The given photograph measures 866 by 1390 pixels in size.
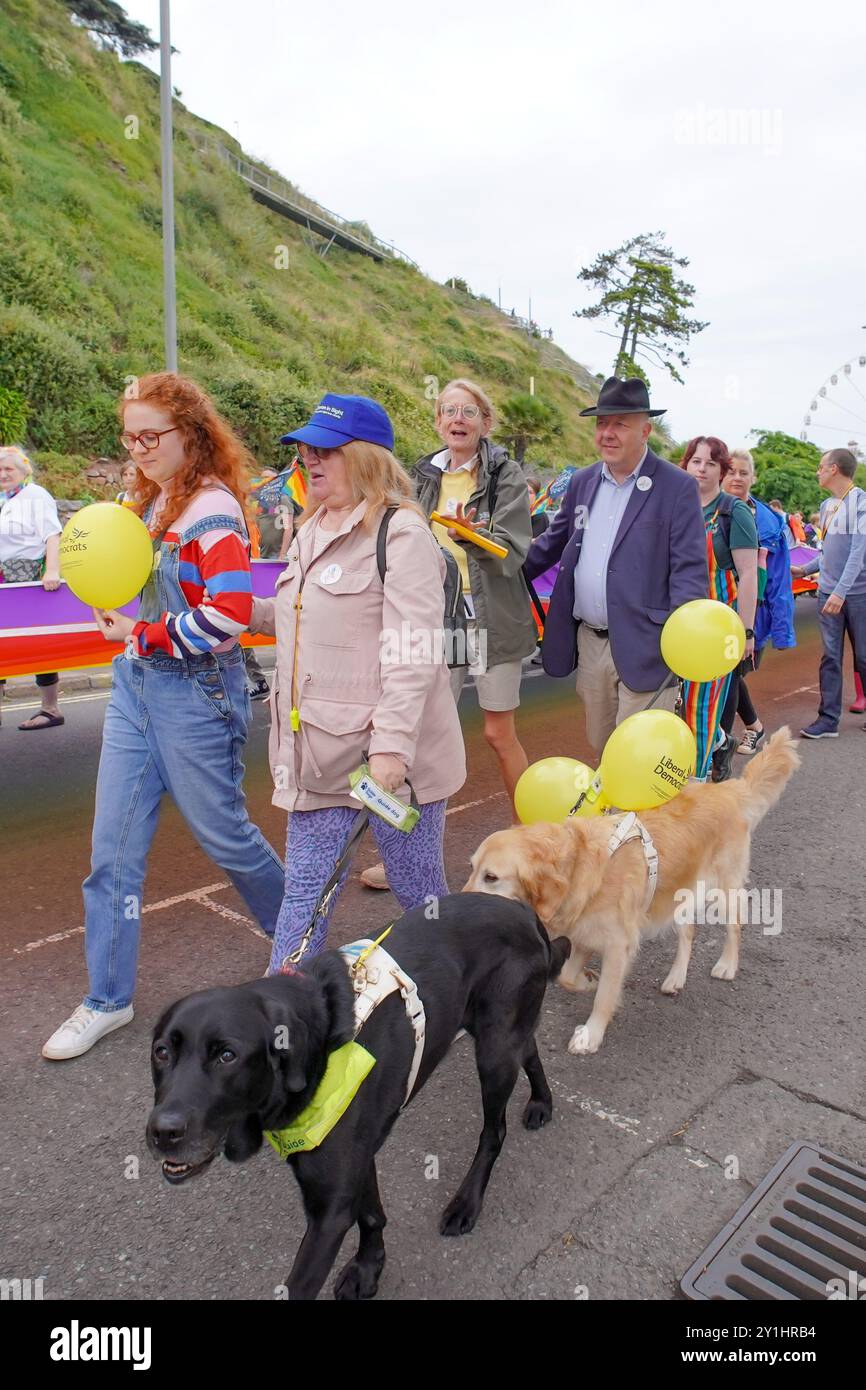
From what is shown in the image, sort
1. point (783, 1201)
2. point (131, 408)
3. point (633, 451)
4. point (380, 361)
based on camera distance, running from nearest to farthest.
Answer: point (783, 1201) → point (131, 408) → point (633, 451) → point (380, 361)

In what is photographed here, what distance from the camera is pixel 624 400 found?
4.11 m

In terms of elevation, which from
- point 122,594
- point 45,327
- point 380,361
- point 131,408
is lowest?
point 122,594

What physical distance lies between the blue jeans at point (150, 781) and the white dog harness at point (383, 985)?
3.72ft

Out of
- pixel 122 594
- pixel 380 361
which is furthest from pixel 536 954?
pixel 380 361

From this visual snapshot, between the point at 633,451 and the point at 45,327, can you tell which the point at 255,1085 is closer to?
the point at 633,451

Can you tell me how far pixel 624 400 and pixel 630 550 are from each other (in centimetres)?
64

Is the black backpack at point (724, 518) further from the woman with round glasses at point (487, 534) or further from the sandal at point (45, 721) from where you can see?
the sandal at point (45, 721)

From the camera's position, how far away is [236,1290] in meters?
2.33

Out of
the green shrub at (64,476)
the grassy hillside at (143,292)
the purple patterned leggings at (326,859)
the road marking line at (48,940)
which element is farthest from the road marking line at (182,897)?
the grassy hillside at (143,292)

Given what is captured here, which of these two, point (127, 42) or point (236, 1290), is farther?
point (127, 42)

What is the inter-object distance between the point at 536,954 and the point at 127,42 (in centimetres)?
5474

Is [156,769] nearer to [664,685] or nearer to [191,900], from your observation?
[191,900]

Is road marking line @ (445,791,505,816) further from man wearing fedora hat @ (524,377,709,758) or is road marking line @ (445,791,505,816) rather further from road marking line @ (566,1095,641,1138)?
road marking line @ (566,1095,641,1138)

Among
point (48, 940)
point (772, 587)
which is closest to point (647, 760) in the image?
point (48, 940)
